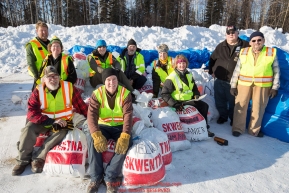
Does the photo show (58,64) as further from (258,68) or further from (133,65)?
(258,68)

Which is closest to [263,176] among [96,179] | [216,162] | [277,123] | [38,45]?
[216,162]

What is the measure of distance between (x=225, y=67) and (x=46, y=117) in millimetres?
2961

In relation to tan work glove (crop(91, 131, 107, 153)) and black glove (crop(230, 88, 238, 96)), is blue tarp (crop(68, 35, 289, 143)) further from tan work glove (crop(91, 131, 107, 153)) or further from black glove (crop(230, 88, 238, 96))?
tan work glove (crop(91, 131, 107, 153))

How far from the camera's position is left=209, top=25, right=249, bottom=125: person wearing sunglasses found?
3857 mm

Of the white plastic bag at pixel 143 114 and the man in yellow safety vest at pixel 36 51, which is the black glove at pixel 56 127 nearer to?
the white plastic bag at pixel 143 114

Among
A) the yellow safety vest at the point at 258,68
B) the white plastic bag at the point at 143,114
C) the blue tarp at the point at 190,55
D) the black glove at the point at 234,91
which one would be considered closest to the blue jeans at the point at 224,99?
the black glove at the point at 234,91

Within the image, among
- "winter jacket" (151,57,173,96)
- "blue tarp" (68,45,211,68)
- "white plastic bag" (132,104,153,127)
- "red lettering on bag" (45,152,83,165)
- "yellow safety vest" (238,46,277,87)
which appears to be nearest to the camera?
"red lettering on bag" (45,152,83,165)

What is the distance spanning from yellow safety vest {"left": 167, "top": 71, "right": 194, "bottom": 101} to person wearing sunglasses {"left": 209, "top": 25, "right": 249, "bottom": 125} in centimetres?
72

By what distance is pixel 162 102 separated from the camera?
3.79 meters

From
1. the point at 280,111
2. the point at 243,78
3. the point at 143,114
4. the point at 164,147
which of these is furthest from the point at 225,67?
the point at 164,147

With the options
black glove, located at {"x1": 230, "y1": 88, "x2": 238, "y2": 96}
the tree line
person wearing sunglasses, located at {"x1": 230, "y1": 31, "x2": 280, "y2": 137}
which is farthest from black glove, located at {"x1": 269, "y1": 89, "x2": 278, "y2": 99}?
the tree line

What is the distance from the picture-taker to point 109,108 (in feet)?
8.55

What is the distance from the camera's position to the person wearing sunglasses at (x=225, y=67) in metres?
3.86

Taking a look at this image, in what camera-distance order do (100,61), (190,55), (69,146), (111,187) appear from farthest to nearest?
1. (190,55)
2. (100,61)
3. (69,146)
4. (111,187)
